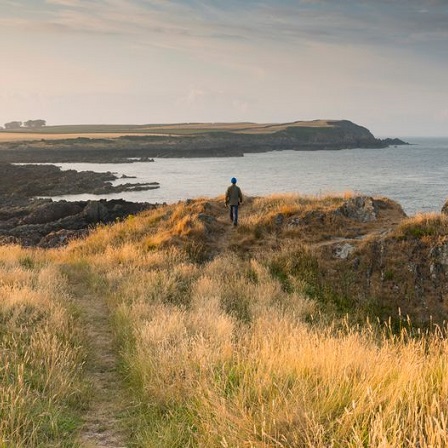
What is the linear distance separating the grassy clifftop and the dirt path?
24mm

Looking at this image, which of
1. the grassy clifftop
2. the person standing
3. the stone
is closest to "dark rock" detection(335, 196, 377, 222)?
the grassy clifftop

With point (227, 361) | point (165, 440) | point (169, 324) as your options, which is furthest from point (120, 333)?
point (165, 440)

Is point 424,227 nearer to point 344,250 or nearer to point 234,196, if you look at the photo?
point 344,250

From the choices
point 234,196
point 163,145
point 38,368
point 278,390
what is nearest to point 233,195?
point 234,196

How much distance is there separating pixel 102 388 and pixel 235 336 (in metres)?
2.21

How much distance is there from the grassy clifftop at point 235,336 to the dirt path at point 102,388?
24 millimetres

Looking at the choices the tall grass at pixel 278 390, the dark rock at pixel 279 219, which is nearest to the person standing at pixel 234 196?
the dark rock at pixel 279 219

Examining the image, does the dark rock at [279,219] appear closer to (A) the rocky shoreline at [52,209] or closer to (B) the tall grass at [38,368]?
(B) the tall grass at [38,368]

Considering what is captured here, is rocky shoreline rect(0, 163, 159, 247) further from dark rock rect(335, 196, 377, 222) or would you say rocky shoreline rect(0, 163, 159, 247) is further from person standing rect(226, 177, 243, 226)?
dark rock rect(335, 196, 377, 222)

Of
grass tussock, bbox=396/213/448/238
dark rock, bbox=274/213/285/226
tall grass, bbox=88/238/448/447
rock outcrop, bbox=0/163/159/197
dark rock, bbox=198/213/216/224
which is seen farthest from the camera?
rock outcrop, bbox=0/163/159/197

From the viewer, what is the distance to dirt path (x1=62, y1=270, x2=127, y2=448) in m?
4.84

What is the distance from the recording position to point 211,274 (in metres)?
12.9

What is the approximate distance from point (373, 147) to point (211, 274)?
18136cm

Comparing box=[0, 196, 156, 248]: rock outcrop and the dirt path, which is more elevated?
the dirt path
